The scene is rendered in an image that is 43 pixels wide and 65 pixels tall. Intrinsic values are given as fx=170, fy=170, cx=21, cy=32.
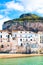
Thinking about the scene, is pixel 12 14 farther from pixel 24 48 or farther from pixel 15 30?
pixel 24 48

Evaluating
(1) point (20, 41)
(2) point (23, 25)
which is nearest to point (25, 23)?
(2) point (23, 25)

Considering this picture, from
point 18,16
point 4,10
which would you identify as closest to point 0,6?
point 4,10

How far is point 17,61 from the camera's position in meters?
2.97

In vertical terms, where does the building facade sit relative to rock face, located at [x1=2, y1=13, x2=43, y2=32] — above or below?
below

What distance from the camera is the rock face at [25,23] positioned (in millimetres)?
3049

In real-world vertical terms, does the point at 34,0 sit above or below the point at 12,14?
above

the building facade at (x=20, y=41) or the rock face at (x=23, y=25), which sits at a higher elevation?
the rock face at (x=23, y=25)

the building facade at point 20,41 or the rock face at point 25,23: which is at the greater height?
the rock face at point 25,23

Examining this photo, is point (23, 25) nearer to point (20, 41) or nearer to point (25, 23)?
point (25, 23)

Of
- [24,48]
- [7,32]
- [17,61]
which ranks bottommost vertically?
[17,61]

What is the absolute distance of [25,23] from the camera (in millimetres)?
3062

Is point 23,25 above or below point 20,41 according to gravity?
above

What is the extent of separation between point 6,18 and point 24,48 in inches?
25.0

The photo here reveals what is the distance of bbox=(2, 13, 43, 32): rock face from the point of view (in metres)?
3.05
